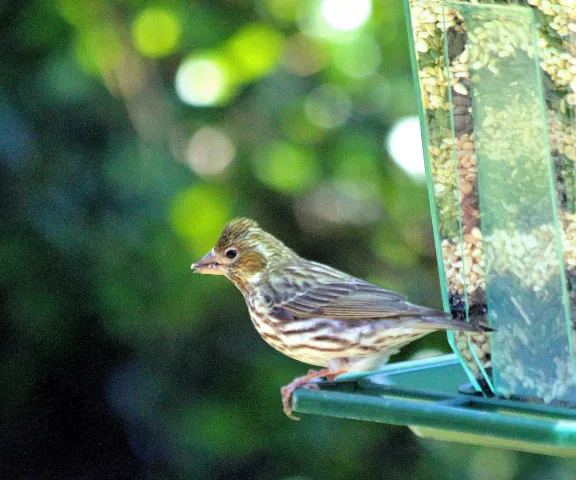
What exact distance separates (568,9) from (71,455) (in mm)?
5855

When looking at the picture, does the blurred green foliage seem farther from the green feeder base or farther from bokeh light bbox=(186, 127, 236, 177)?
the green feeder base

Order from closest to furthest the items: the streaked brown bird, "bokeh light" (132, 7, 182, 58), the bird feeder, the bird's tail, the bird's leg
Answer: the bird feeder
the bird's tail
the bird's leg
the streaked brown bird
"bokeh light" (132, 7, 182, 58)

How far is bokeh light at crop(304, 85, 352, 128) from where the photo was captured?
22.2ft

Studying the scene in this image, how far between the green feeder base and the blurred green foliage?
8.13 ft

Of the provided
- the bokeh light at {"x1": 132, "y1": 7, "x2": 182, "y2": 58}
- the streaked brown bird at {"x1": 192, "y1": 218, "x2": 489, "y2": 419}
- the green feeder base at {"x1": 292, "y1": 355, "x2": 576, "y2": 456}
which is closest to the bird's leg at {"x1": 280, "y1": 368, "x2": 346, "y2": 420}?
the streaked brown bird at {"x1": 192, "y1": 218, "x2": 489, "y2": 419}

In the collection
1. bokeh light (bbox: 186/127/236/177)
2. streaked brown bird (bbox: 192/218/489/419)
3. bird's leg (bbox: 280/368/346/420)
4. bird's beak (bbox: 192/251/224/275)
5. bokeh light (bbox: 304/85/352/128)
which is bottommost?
bird's leg (bbox: 280/368/346/420)

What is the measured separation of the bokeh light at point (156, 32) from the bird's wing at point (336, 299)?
1.85 meters

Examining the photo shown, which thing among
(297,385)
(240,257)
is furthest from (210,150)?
(297,385)

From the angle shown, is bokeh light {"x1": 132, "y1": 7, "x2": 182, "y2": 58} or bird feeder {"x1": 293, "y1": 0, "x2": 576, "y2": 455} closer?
bird feeder {"x1": 293, "y1": 0, "x2": 576, "y2": 455}

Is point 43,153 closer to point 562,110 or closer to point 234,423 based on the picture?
point 234,423

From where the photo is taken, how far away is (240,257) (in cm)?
544

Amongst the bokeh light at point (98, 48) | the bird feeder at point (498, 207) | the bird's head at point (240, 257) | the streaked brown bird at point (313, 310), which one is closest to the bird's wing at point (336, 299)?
the streaked brown bird at point (313, 310)

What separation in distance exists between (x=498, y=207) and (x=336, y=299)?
1.27 metres

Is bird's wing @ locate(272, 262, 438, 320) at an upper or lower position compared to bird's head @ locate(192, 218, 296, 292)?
lower
